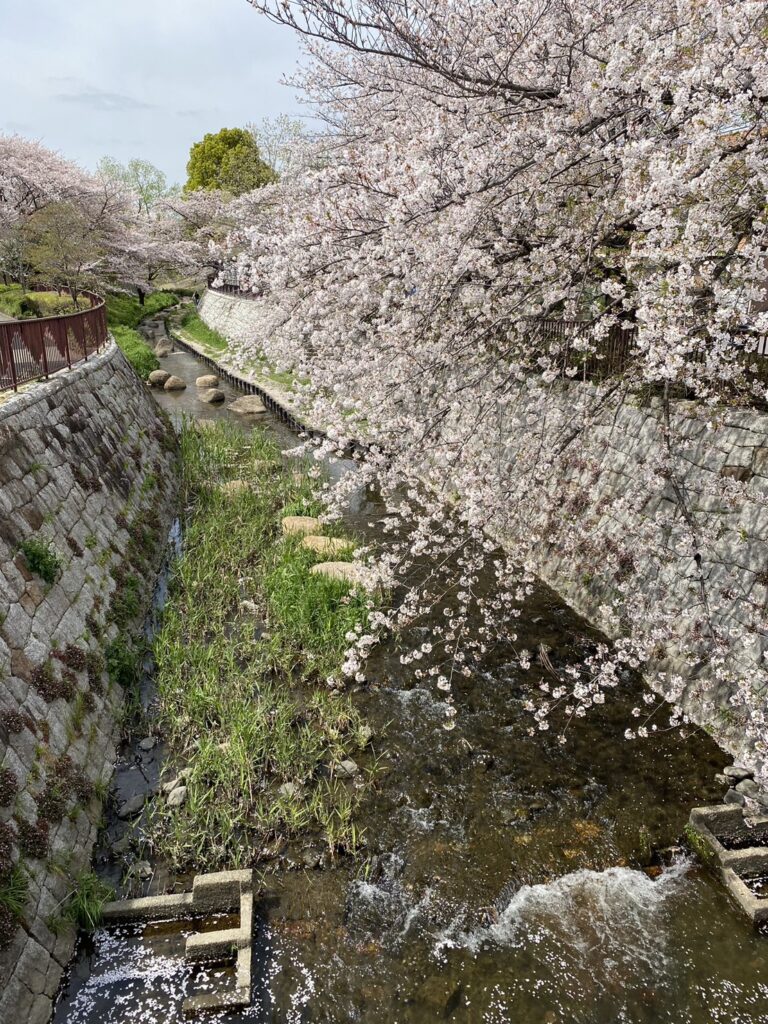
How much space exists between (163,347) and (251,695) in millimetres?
35182

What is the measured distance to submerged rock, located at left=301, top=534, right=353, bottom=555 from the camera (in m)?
12.6

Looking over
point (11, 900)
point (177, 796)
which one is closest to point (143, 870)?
point (177, 796)

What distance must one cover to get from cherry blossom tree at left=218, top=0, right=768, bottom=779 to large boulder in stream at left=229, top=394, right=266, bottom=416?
14.6 meters

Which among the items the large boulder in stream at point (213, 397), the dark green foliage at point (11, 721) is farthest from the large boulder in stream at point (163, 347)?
the dark green foliage at point (11, 721)

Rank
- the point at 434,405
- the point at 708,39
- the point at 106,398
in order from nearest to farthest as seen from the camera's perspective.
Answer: the point at 708,39
the point at 434,405
the point at 106,398

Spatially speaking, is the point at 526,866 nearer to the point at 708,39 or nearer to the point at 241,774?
the point at 241,774

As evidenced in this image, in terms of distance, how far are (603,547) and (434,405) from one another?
3.61 meters

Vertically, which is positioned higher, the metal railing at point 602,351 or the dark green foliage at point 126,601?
the metal railing at point 602,351

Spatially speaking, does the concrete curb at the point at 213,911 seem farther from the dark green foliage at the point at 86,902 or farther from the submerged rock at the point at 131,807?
the submerged rock at the point at 131,807

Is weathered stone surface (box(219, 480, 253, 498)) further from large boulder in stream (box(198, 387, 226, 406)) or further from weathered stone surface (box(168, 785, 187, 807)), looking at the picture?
large boulder in stream (box(198, 387, 226, 406))

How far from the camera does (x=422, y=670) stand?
385 inches

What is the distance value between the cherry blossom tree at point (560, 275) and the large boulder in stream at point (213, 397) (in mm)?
17431

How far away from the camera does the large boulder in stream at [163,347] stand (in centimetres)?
3887

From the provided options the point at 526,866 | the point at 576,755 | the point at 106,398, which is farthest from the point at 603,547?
the point at 106,398
